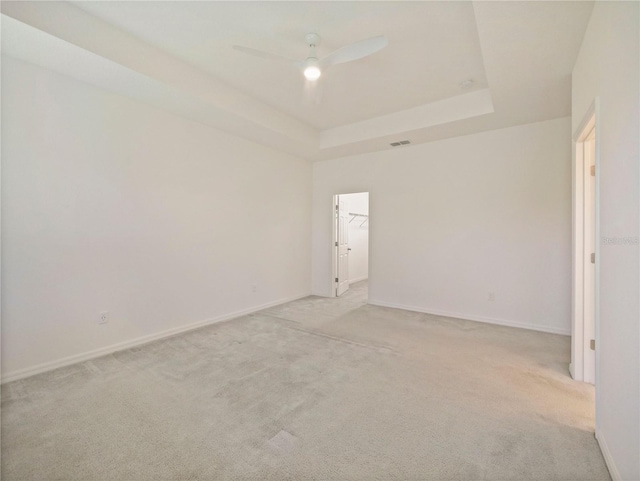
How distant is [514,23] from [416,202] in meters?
2.88

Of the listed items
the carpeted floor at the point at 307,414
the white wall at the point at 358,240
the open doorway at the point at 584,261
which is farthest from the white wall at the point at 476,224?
the white wall at the point at 358,240

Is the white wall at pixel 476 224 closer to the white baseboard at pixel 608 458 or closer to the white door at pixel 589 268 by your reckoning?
the white door at pixel 589 268

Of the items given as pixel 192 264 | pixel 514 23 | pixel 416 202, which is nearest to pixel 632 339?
pixel 514 23

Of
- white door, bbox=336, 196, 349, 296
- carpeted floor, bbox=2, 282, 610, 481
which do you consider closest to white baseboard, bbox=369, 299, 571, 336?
carpeted floor, bbox=2, 282, 610, 481

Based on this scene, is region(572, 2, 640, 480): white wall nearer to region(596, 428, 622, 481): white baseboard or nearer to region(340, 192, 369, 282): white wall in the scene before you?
region(596, 428, 622, 481): white baseboard

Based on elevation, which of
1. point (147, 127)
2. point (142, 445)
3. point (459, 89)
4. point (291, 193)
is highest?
point (459, 89)

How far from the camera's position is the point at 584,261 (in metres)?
2.44

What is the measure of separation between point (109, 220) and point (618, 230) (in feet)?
13.4

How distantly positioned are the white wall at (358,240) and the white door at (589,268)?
17.0 feet

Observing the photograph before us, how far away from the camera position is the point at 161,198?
3.50 metres

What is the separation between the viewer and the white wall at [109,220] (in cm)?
251

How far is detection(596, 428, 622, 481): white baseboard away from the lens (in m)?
1.43

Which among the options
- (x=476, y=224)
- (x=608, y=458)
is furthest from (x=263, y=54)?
(x=476, y=224)

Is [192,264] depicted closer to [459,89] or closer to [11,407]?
[11,407]
